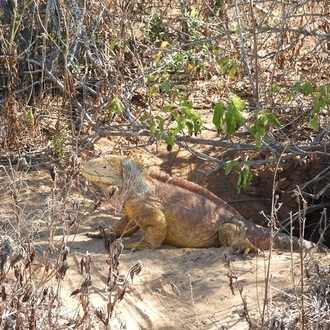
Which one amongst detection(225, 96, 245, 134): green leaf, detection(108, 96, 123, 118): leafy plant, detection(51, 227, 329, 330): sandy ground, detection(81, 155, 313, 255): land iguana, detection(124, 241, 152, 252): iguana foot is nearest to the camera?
detection(51, 227, 329, 330): sandy ground

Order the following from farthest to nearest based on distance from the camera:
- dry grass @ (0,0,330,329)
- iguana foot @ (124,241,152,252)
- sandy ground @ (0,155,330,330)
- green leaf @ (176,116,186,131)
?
dry grass @ (0,0,330,329) < iguana foot @ (124,241,152,252) < green leaf @ (176,116,186,131) < sandy ground @ (0,155,330,330)

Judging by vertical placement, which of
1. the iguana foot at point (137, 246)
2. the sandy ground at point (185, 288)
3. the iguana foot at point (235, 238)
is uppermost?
the iguana foot at point (235, 238)

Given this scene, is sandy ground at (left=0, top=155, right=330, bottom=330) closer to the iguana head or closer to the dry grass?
the iguana head

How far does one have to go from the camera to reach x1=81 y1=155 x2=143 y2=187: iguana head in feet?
Answer: 26.0

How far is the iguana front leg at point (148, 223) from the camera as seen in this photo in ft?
25.6

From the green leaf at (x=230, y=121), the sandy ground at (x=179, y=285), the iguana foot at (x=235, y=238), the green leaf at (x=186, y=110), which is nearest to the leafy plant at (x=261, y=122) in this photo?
the green leaf at (x=230, y=121)

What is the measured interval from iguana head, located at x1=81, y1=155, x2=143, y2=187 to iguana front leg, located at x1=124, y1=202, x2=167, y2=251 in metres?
0.26

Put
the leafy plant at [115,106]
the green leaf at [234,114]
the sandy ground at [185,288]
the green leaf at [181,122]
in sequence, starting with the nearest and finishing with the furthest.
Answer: the sandy ground at [185,288]
the green leaf at [234,114]
the green leaf at [181,122]
the leafy plant at [115,106]

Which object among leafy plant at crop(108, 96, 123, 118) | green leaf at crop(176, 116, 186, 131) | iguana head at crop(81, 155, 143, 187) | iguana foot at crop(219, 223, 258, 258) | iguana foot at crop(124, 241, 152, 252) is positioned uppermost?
leafy plant at crop(108, 96, 123, 118)

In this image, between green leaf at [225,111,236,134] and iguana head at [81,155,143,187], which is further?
iguana head at [81,155,143,187]

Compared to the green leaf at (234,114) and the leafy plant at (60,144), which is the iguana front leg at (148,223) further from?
the leafy plant at (60,144)

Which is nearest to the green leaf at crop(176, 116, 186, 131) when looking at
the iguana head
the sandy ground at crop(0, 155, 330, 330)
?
the iguana head

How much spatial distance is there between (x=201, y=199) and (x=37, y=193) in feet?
6.21

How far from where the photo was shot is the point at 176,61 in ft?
29.6
